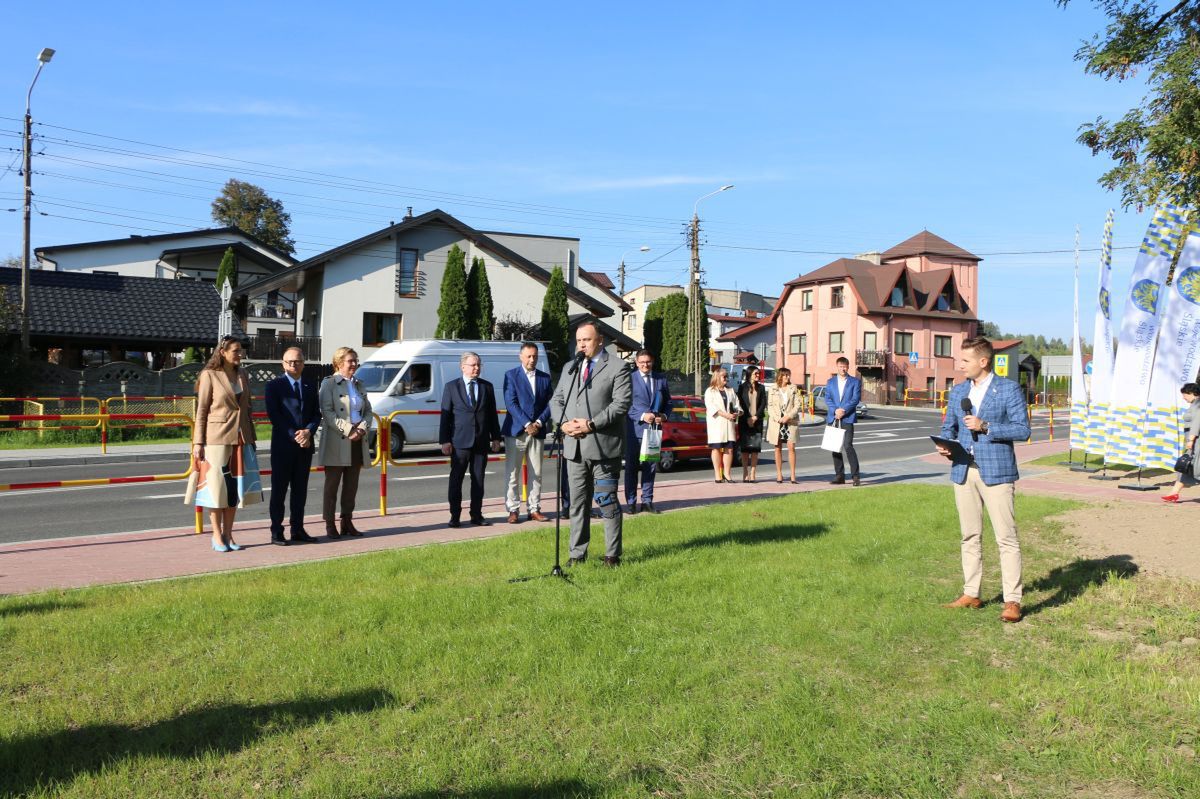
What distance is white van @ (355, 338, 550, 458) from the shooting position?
768 inches

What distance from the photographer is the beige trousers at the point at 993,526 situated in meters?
6.27

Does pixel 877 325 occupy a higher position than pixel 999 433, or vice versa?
pixel 877 325

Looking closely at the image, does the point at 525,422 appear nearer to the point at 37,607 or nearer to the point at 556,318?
the point at 37,607

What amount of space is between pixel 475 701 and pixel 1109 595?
480 cm

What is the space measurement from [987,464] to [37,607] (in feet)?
Answer: 20.9

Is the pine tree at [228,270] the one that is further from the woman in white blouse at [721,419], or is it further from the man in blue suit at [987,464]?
the man in blue suit at [987,464]

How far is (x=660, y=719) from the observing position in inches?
170

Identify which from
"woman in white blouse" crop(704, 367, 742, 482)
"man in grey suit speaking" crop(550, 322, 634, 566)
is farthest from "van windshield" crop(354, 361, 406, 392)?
"man in grey suit speaking" crop(550, 322, 634, 566)

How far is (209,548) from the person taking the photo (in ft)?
29.0

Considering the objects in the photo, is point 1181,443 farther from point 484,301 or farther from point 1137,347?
point 484,301

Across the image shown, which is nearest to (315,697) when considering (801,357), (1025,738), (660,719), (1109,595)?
(660,719)

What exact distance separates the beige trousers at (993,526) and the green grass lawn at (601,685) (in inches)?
10.6

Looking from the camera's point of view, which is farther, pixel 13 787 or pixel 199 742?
pixel 199 742

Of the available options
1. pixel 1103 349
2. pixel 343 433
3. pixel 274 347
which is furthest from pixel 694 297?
pixel 343 433
